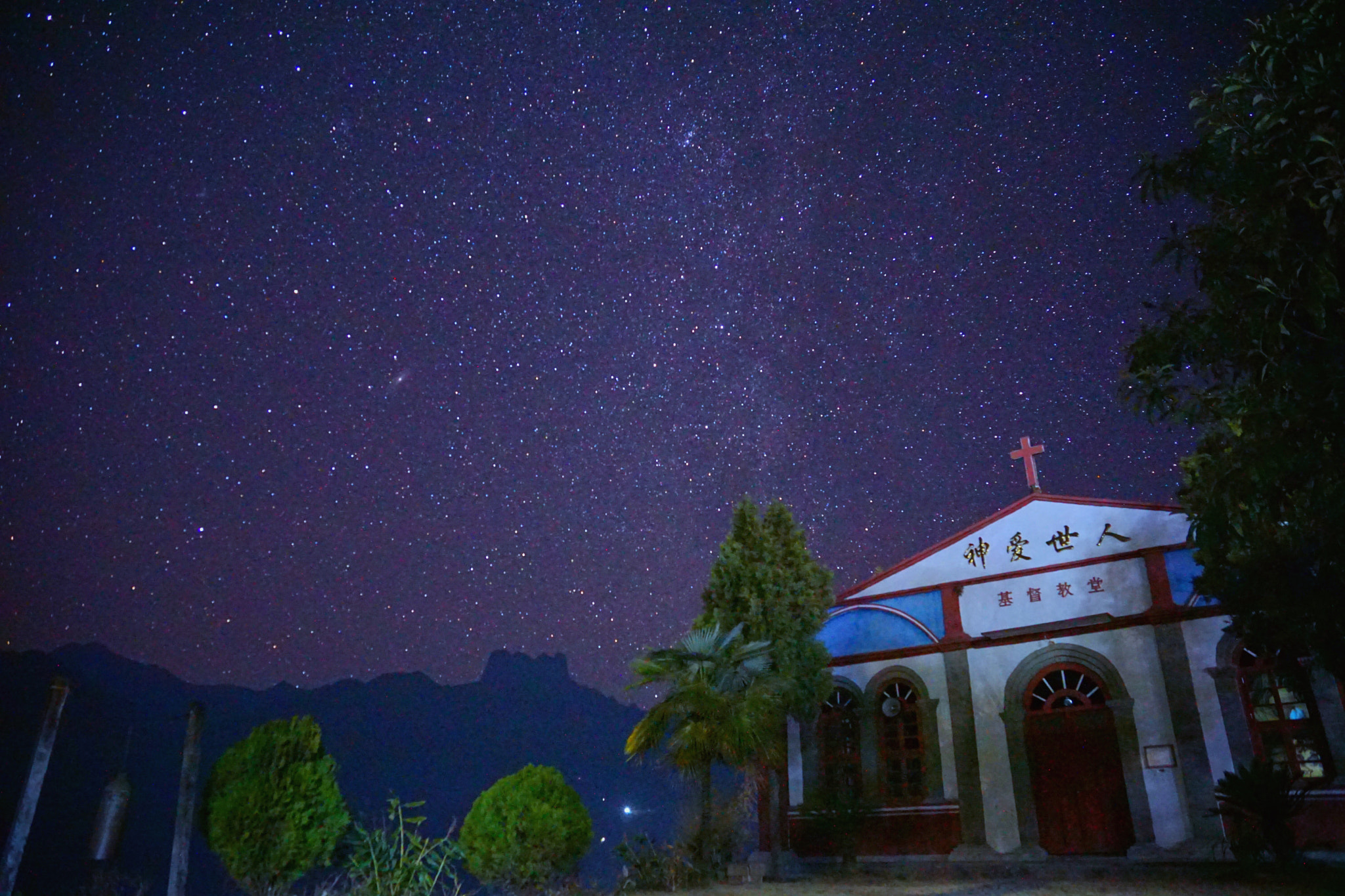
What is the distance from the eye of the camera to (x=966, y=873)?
47.6 feet

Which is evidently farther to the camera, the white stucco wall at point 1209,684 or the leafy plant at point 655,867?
the white stucco wall at point 1209,684

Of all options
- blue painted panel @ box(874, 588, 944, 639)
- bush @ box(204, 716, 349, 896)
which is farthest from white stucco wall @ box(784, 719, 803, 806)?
bush @ box(204, 716, 349, 896)

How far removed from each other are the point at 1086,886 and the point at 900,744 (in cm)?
556

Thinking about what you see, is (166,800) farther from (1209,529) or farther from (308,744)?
(1209,529)

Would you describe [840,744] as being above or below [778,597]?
below

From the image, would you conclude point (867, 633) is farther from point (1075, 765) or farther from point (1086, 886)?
point (1086, 886)

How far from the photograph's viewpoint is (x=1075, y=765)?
1537 centimetres

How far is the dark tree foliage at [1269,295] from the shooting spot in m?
7.13

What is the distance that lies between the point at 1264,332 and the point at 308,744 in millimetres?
11845

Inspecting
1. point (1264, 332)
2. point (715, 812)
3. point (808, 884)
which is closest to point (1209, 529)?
point (1264, 332)

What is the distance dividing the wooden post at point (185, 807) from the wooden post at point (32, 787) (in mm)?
1457

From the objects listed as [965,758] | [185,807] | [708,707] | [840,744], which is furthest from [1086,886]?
[185,807]

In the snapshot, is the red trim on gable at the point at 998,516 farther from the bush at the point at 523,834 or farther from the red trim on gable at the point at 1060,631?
the bush at the point at 523,834

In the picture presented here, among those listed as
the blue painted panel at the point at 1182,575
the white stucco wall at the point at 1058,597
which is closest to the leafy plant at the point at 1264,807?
the blue painted panel at the point at 1182,575
